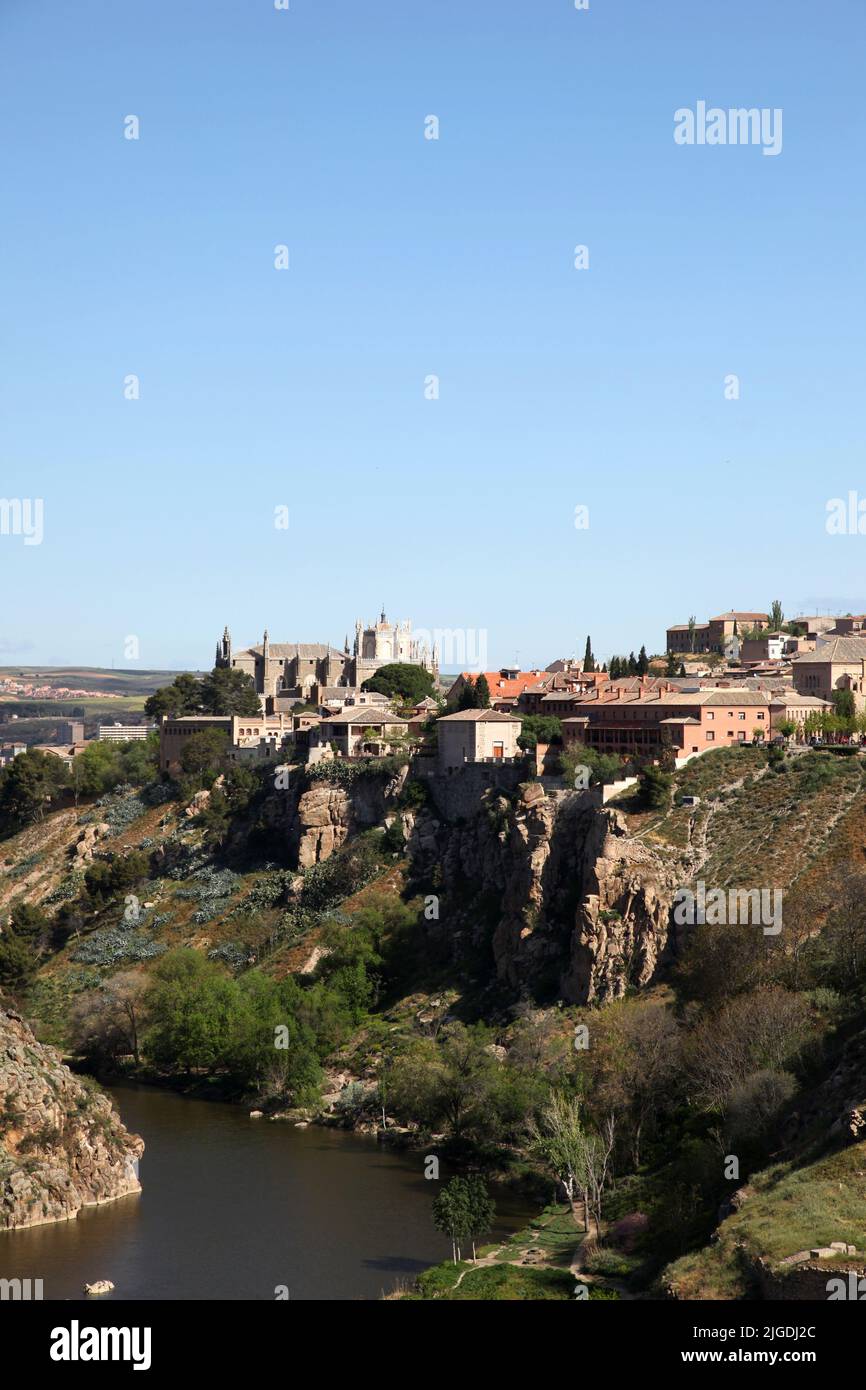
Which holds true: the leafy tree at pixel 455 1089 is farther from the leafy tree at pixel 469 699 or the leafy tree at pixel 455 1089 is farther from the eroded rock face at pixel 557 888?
the leafy tree at pixel 469 699

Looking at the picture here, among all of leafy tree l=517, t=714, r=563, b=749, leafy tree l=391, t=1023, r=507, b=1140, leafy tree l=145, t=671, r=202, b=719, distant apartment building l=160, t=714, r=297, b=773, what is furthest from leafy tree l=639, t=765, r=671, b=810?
leafy tree l=145, t=671, r=202, b=719

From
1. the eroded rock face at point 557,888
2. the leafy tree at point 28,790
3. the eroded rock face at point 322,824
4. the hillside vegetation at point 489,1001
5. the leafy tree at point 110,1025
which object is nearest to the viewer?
the hillside vegetation at point 489,1001

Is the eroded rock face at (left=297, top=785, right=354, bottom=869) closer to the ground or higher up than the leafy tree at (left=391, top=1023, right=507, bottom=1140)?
higher up

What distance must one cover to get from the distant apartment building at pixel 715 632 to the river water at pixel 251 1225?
216 ft

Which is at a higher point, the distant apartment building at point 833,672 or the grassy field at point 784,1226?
the distant apartment building at point 833,672

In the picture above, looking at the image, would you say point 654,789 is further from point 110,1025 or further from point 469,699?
point 110,1025

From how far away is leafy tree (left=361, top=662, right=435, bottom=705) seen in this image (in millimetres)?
105562

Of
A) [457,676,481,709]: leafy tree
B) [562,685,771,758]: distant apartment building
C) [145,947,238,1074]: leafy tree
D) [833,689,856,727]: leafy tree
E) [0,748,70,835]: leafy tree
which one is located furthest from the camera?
[0,748,70,835]: leafy tree

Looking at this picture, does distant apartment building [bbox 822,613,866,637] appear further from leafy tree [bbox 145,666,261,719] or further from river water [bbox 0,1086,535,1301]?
river water [bbox 0,1086,535,1301]

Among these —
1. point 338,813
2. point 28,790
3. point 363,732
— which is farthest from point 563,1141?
point 28,790

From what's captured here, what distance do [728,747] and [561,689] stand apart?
18111 millimetres

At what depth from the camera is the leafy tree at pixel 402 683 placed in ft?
346

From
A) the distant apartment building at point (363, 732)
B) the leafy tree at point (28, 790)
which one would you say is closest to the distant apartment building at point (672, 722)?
the distant apartment building at point (363, 732)

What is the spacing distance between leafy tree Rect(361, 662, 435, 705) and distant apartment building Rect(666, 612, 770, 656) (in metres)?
21.7
